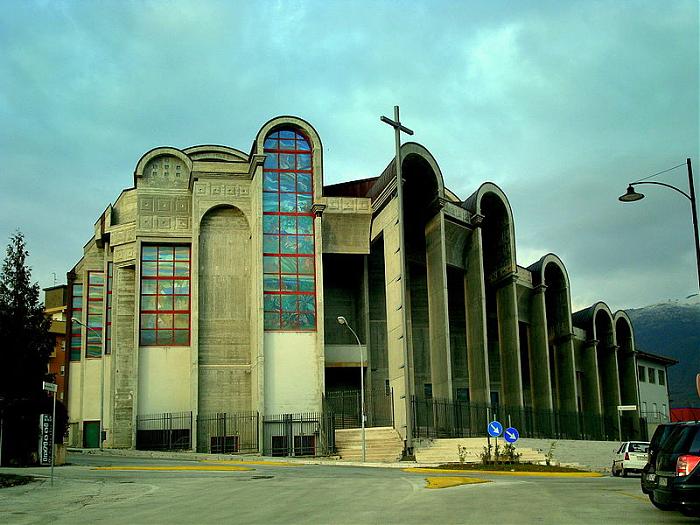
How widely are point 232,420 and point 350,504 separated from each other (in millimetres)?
32392

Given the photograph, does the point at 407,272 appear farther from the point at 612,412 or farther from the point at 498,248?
the point at 612,412

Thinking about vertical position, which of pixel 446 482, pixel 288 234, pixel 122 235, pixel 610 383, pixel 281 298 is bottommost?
pixel 446 482

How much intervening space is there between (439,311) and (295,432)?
1088 cm

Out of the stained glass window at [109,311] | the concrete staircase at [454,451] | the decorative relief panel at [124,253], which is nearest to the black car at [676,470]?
the concrete staircase at [454,451]

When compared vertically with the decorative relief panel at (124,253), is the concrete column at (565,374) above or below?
below

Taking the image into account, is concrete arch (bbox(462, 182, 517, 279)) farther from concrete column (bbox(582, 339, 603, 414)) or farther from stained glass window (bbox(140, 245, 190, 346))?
stained glass window (bbox(140, 245, 190, 346))

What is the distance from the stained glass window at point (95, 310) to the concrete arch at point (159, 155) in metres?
9.48

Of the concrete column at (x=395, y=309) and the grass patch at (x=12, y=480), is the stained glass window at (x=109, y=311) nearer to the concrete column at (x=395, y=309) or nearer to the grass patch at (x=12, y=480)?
the concrete column at (x=395, y=309)

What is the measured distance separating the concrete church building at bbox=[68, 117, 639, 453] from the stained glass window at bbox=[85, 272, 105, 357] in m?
0.14

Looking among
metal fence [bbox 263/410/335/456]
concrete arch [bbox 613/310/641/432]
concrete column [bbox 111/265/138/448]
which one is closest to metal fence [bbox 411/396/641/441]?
metal fence [bbox 263/410/335/456]

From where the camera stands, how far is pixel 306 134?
49375 millimetres

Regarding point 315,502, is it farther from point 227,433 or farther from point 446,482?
point 227,433

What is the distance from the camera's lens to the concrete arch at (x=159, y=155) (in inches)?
2015

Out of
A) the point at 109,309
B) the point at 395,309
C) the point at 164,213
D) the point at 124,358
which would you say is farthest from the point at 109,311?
the point at 395,309
